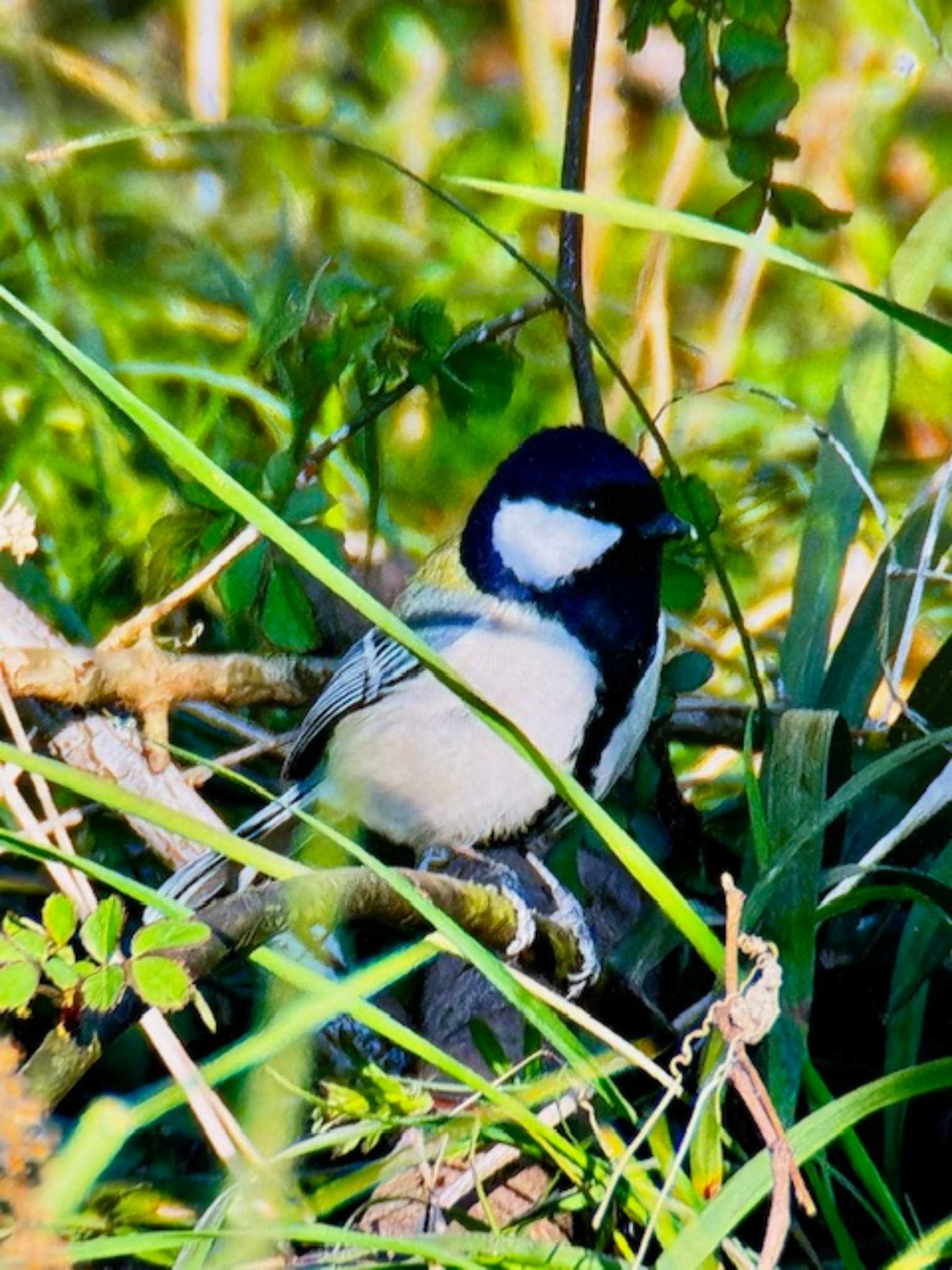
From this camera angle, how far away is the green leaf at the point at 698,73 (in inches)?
77.0

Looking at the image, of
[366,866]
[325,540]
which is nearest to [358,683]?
[325,540]

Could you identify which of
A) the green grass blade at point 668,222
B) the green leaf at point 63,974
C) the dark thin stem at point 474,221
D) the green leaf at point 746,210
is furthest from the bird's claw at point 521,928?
the green leaf at point 746,210

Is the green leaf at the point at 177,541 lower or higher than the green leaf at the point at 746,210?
lower

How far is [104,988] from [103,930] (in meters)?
0.08

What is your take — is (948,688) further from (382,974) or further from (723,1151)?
(382,974)

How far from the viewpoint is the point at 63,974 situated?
1.28 metres

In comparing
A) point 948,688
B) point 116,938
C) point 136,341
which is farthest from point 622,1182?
point 136,341

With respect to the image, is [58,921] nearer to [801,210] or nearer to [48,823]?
[48,823]

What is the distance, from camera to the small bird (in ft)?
7.42

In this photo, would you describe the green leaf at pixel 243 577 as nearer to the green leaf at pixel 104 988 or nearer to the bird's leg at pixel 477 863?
the bird's leg at pixel 477 863

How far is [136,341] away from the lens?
126 inches

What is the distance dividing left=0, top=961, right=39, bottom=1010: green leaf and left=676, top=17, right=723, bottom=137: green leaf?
123 cm

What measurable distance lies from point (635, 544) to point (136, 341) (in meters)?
1.26

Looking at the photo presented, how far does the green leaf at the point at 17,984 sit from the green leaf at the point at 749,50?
49.6 inches
